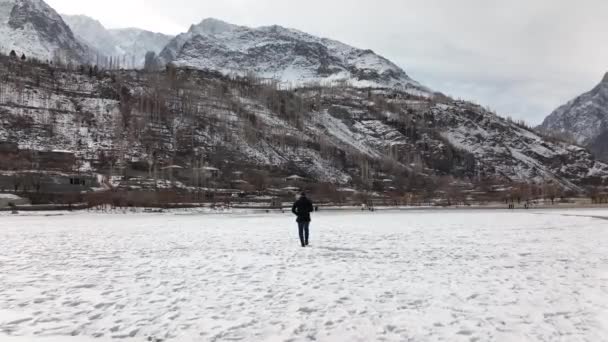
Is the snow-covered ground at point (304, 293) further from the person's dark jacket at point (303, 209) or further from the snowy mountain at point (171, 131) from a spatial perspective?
the snowy mountain at point (171, 131)

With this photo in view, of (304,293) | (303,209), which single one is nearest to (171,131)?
(303,209)

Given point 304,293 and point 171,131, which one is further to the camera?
point 171,131

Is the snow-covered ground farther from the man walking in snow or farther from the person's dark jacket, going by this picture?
the person's dark jacket

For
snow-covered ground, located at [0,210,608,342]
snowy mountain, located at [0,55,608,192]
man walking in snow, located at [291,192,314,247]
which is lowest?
snow-covered ground, located at [0,210,608,342]

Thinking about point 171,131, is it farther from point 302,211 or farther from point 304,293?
point 304,293

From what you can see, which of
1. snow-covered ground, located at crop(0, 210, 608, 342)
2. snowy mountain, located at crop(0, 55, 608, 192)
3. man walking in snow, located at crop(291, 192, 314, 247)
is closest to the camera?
snow-covered ground, located at crop(0, 210, 608, 342)

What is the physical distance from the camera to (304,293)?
10.1 m

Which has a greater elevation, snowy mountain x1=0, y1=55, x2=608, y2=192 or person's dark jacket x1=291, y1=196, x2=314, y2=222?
snowy mountain x1=0, y1=55, x2=608, y2=192

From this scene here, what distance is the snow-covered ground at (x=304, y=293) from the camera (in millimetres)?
7668

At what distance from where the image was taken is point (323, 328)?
7777 mm

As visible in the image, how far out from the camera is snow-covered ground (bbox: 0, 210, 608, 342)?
7668 millimetres

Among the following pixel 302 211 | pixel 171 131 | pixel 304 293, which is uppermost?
pixel 171 131

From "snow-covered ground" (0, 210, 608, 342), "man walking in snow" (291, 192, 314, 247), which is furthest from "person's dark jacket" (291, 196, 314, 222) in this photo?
"snow-covered ground" (0, 210, 608, 342)

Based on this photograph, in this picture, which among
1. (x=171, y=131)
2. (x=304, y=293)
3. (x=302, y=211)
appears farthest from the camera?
(x=171, y=131)
